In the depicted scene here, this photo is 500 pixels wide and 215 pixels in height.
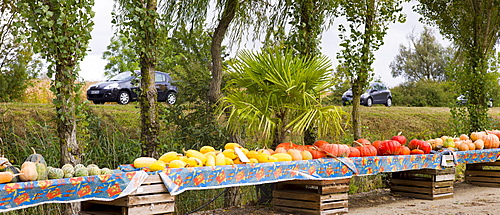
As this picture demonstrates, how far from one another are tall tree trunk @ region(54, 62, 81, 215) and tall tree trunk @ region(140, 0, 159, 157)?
0.72 m

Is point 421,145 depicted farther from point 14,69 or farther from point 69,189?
point 14,69

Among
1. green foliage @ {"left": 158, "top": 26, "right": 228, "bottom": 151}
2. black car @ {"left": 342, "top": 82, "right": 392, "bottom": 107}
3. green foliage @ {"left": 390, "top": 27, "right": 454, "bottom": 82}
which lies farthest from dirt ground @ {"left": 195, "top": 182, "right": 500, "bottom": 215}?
green foliage @ {"left": 390, "top": 27, "right": 454, "bottom": 82}

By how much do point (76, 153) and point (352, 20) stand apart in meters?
4.52

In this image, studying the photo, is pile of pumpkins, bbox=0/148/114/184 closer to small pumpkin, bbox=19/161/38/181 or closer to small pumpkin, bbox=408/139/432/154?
small pumpkin, bbox=19/161/38/181

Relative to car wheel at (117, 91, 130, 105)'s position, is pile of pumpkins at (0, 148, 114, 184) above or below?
below

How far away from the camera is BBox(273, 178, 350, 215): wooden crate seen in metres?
4.83

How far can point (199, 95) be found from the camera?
7191mm

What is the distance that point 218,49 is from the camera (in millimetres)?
6637

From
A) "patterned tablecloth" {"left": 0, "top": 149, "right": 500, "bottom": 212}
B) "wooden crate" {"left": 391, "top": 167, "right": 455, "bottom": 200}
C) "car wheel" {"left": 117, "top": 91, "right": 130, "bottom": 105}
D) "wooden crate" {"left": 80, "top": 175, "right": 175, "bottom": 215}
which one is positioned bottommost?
"wooden crate" {"left": 391, "top": 167, "right": 455, "bottom": 200}

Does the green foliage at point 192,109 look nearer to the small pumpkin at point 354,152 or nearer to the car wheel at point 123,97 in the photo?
the small pumpkin at point 354,152

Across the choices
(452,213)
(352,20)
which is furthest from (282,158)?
(352,20)

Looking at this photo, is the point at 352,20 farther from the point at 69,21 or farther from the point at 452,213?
the point at 69,21

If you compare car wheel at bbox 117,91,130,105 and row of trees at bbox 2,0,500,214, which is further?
car wheel at bbox 117,91,130,105

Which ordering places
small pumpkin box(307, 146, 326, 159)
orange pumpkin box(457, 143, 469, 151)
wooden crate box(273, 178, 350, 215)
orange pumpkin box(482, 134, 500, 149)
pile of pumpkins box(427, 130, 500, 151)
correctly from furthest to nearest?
orange pumpkin box(482, 134, 500, 149)
orange pumpkin box(457, 143, 469, 151)
pile of pumpkins box(427, 130, 500, 151)
small pumpkin box(307, 146, 326, 159)
wooden crate box(273, 178, 350, 215)
